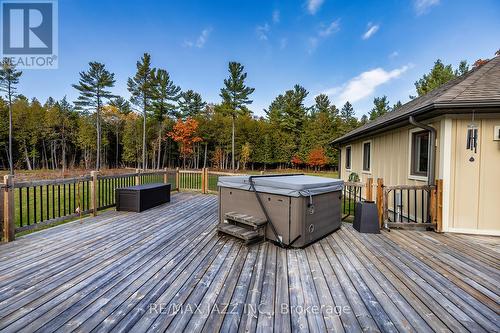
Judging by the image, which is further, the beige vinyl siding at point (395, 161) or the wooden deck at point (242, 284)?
the beige vinyl siding at point (395, 161)

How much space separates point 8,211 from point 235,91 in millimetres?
22232

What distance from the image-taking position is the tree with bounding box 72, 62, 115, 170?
70.1 feet

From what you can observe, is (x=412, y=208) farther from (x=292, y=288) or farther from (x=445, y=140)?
(x=292, y=288)

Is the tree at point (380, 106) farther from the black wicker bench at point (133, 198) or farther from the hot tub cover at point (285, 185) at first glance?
the black wicker bench at point (133, 198)

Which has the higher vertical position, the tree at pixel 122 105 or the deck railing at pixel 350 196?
the tree at pixel 122 105

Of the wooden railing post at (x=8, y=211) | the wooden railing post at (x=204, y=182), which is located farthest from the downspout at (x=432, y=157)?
the wooden railing post at (x=8, y=211)

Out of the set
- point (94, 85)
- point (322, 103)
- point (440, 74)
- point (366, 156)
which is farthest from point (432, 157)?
point (322, 103)

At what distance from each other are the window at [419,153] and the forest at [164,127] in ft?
67.5

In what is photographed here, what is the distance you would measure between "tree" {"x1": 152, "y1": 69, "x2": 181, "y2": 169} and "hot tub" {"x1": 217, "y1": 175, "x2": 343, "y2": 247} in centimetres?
2211

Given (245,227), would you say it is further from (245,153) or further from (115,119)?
(115,119)

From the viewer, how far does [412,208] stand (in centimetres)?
479

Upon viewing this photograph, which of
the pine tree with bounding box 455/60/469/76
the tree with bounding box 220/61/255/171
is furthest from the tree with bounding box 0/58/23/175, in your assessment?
the pine tree with bounding box 455/60/469/76

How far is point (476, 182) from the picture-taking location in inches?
151

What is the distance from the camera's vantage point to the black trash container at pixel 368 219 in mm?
3988
